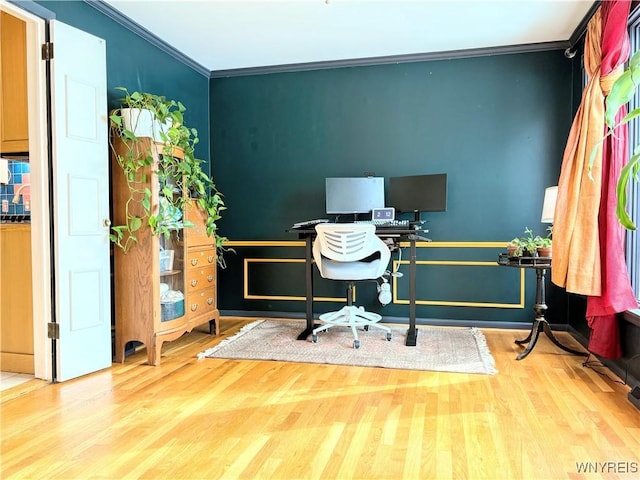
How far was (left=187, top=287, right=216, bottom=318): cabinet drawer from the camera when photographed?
3.62 metres

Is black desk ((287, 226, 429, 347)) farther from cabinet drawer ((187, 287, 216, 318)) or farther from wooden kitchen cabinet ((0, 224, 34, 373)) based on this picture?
wooden kitchen cabinet ((0, 224, 34, 373))

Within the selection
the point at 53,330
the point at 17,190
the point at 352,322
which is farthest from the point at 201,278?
the point at 17,190

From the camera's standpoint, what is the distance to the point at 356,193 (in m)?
4.28

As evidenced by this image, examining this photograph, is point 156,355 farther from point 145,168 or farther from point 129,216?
point 145,168

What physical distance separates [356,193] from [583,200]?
191 cm

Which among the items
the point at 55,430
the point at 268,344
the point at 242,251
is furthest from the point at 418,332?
the point at 55,430

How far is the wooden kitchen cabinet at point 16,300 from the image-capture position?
3018 mm

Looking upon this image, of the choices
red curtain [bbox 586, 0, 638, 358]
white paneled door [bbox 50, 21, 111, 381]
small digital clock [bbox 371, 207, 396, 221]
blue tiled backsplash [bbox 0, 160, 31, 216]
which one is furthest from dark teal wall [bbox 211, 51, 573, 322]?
blue tiled backsplash [bbox 0, 160, 31, 216]

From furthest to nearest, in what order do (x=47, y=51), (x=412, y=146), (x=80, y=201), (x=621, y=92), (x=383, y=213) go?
(x=412, y=146) < (x=383, y=213) < (x=80, y=201) < (x=47, y=51) < (x=621, y=92)

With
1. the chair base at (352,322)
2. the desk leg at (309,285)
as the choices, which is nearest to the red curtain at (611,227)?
the chair base at (352,322)

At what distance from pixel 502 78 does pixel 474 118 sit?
0.43 metres

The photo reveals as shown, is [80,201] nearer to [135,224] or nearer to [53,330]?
[135,224]

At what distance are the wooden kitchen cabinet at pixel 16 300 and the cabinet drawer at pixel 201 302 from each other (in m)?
1.07

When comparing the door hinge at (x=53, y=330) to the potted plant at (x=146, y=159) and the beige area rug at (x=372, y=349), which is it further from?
the beige area rug at (x=372, y=349)
